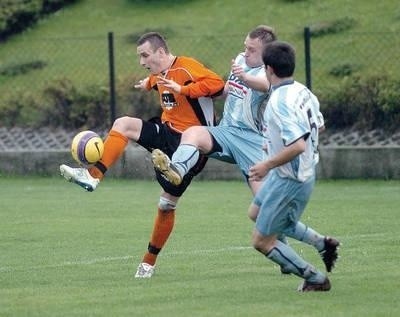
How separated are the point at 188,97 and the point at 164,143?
0.40m

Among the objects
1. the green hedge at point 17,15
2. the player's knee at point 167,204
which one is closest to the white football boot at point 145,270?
the player's knee at point 167,204

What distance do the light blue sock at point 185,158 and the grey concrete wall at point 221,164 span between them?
347 inches

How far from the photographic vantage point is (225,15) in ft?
88.5

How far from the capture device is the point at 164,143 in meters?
10.8

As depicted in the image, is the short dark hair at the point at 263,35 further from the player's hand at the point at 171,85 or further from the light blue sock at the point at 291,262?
the light blue sock at the point at 291,262

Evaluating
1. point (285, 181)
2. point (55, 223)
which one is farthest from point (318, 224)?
point (285, 181)

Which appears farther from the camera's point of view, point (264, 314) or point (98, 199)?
point (98, 199)

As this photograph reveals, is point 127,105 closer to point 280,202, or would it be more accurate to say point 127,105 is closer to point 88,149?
point 88,149

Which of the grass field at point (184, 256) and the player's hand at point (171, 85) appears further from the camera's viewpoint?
the player's hand at point (171, 85)

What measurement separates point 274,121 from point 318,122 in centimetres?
36

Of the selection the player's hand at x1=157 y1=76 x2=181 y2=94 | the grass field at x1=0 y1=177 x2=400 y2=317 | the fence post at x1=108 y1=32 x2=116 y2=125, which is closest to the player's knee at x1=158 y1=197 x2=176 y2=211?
the grass field at x1=0 y1=177 x2=400 y2=317

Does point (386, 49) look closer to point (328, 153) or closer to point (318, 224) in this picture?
point (328, 153)

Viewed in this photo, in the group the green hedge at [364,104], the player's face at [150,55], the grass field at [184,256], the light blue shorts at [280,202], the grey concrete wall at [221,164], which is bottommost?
the grey concrete wall at [221,164]

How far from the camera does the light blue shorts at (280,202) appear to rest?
9.05 metres
